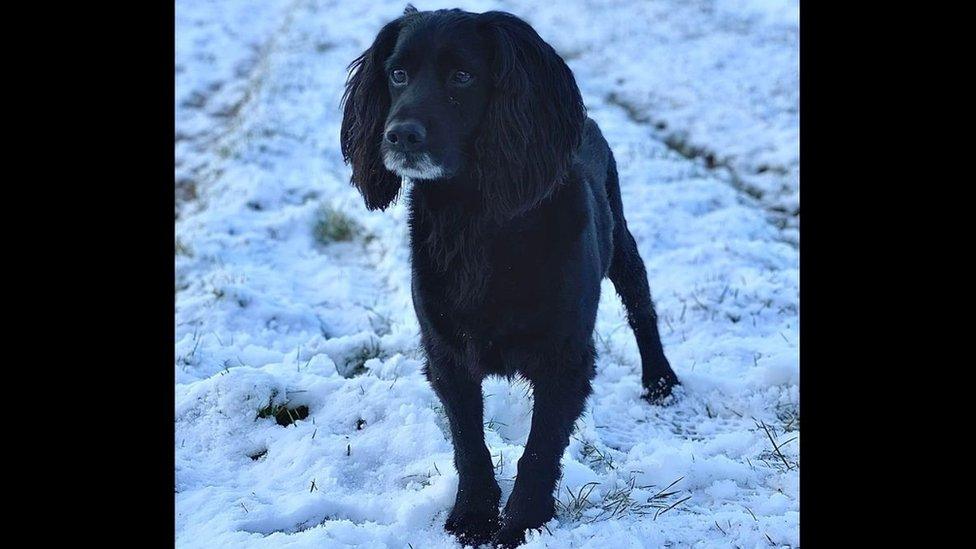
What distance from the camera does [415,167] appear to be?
2055 millimetres

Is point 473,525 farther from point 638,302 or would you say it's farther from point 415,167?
point 638,302

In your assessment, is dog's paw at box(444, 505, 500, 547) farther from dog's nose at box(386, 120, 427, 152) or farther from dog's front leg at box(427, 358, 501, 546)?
dog's nose at box(386, 120, 427, 152)

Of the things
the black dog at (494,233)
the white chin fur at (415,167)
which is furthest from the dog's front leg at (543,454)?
the white chin fur at (415,167)

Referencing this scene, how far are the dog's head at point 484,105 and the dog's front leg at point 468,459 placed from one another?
559 mm

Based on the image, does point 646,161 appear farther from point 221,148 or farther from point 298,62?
point 298,62

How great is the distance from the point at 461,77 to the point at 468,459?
1.16 m

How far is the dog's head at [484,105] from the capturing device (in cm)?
213

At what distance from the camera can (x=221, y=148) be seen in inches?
331

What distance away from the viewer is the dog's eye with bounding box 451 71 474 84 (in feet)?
7.25

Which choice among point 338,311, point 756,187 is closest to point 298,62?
point 756,187

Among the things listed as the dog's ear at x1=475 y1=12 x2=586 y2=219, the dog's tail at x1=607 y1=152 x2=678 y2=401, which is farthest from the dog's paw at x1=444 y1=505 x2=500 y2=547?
the dog's tail at x1=607 y1=152 x2=678 y2=401

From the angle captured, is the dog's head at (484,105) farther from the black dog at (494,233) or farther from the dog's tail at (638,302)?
the dog's tail at (638,302)
